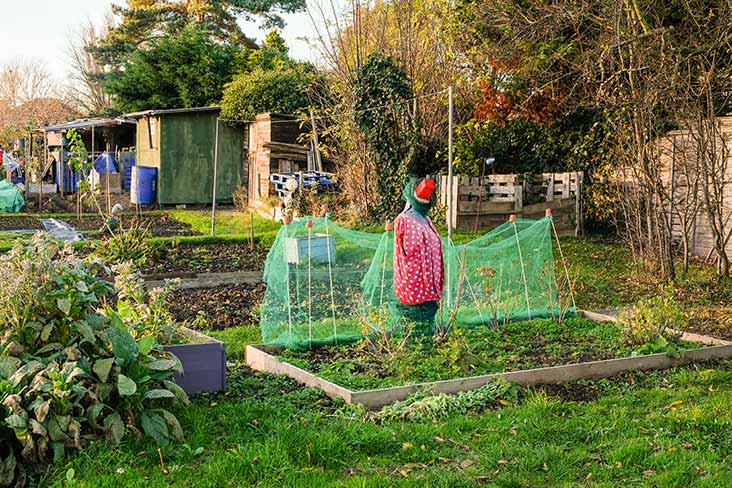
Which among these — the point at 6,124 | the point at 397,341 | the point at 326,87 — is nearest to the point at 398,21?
the point at 326,87

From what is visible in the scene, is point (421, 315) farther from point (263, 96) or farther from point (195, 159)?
point (195, 159)

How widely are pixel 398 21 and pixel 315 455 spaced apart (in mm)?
13142

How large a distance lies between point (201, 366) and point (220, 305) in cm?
343

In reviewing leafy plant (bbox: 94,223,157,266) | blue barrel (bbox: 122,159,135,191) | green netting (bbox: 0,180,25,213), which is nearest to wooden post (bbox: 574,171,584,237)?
leafy plant (bbox: 94,223,157,266)

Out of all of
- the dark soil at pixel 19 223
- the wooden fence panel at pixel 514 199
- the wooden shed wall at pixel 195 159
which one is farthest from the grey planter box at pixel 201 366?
the wooden shed wall at pixel 195 159

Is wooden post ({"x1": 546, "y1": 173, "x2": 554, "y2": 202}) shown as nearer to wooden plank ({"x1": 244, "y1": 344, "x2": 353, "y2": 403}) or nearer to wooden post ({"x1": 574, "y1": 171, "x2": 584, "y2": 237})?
wooden post ({"x1": 574, "y1": 171, "x2": 584, "y2": 237})

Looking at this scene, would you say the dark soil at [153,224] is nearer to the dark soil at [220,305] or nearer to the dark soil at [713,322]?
the dark soil at [220,305]

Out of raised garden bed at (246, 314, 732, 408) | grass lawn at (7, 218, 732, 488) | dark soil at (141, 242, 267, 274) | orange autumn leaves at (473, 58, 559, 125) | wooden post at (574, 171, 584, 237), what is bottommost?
grass lawn at (7, 218, 732, 488)

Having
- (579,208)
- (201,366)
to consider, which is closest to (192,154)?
(579,208)

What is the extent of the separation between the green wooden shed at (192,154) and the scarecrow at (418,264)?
16242mm

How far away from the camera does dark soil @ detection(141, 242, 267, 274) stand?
10977 millimetres

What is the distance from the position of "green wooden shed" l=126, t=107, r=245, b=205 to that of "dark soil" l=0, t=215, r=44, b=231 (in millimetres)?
4355

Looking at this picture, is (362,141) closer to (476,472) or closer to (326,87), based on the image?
(326,87)

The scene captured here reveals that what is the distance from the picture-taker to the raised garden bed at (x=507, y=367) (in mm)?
5703
